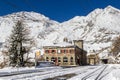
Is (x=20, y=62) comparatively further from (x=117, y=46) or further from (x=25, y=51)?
(x=117, y=46)

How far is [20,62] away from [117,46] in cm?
4170

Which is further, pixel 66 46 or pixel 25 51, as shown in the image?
pixel 66 46

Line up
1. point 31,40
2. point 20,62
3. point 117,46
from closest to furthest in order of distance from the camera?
point 20,62 < point 31,40 < point 117,46

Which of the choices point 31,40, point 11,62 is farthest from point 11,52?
point 31,40

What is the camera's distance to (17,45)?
70.3 meters

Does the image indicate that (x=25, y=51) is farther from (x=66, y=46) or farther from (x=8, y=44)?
(x=66, y=46)

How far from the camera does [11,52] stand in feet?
231

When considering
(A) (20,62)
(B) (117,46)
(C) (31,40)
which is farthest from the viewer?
(B) (117,46)

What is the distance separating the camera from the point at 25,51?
235ft

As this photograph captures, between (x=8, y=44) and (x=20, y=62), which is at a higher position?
(x=8, y=44)

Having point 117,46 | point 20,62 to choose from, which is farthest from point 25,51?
point 117,46

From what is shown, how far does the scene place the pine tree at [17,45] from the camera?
70.2 m

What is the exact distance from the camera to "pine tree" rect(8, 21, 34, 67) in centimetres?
7019

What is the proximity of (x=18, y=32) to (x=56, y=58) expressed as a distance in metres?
43.2
